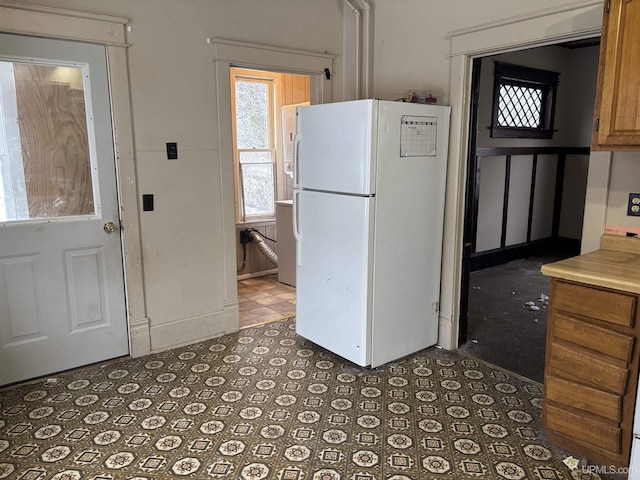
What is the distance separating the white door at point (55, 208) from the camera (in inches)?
107

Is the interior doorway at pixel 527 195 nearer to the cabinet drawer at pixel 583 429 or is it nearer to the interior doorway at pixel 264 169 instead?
the cabinet drawer at pixel 583 429

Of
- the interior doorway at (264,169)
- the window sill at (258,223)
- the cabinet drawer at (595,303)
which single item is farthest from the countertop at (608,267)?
the window sill at (258,223)

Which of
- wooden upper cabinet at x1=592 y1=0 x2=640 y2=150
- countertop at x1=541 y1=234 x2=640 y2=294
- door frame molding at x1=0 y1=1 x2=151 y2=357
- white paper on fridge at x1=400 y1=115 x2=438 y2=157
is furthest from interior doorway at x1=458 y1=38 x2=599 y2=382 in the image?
door frame molding at x1=0 y1=1 x2=151 y2=357

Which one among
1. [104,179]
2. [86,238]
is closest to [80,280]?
[86,238]

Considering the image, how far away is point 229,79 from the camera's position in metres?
3.38

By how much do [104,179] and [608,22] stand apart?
2.81m

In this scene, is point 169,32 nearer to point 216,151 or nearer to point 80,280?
point 216,151

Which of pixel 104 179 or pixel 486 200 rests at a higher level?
pixel 104 179

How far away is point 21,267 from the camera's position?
9.18 ft

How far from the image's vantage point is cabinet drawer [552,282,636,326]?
193cm

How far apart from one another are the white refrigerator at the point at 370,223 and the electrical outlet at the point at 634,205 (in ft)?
3.63

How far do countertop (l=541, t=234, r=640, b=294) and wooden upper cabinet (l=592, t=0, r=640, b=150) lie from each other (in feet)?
1.70

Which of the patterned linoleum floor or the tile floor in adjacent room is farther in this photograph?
the tile floor in adjacent room

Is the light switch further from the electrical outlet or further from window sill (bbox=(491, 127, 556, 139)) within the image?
window sill (bbox=(491, 127, 556, 139))
